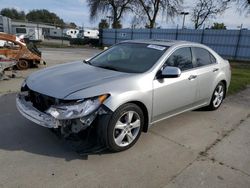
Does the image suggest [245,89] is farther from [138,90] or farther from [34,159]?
[34,159]

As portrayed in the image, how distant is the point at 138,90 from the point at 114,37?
97.4 ft

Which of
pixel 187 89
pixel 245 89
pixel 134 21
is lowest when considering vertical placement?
pixel 245 89

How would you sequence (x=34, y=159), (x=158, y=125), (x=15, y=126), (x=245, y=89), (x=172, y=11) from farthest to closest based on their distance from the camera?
1. (x=172, y=11)
2. (x=245, y=89)
3. (x=158, y=125)
4. (x=15, y=126)
5. (x=34, y=159)

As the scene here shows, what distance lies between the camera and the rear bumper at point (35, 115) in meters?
2.91

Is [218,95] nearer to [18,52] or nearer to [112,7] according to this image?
[18,52]

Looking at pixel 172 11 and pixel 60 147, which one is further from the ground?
pixel 172 11

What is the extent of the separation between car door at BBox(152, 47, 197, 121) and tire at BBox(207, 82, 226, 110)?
1028 millimetres

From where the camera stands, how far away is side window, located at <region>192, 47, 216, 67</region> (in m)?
4.57

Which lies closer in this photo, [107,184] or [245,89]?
[107,184]

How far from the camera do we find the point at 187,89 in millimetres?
4133

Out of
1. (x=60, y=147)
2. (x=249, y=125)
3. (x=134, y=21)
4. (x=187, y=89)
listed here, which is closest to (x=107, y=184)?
(x=60, y=147)

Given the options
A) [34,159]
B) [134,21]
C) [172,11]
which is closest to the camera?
[34,159]

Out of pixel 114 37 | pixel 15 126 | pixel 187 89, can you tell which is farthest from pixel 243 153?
pixel 114 37

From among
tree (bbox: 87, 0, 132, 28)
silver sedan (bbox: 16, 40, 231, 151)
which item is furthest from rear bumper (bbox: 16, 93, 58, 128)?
tree (bbox: 87, 0, 132, 28)
